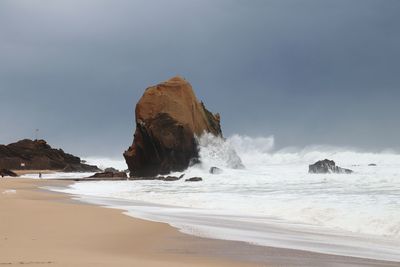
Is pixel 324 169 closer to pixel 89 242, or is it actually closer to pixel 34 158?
pixel 89 242

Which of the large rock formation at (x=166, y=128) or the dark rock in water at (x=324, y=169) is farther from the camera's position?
the large rock formation at (x=166, y=128)

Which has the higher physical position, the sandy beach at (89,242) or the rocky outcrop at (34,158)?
the rocky outcrop at (34,158)

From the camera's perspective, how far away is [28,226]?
25.2 feet

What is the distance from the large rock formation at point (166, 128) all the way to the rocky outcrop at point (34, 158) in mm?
40959

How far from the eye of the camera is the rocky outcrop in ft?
269

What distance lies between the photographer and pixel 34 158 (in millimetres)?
83438

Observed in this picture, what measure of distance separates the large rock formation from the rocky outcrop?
41.0 m

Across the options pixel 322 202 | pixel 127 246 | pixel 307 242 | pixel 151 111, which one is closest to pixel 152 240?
pixel 127 246

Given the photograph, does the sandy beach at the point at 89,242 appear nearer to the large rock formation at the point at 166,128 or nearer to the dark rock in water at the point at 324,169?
the dark rock in water at the point at 324,169

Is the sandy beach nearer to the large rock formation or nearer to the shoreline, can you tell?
the shoreline

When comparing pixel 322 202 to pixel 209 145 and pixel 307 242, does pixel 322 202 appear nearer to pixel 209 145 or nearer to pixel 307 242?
pixel 307 242

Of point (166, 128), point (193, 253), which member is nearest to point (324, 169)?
point (166, 128)

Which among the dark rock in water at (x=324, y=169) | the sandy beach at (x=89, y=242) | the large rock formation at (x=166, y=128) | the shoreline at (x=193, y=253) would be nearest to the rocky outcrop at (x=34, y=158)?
the large rock formation at (x=166, y=128)

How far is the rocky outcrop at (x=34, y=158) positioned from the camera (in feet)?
269
